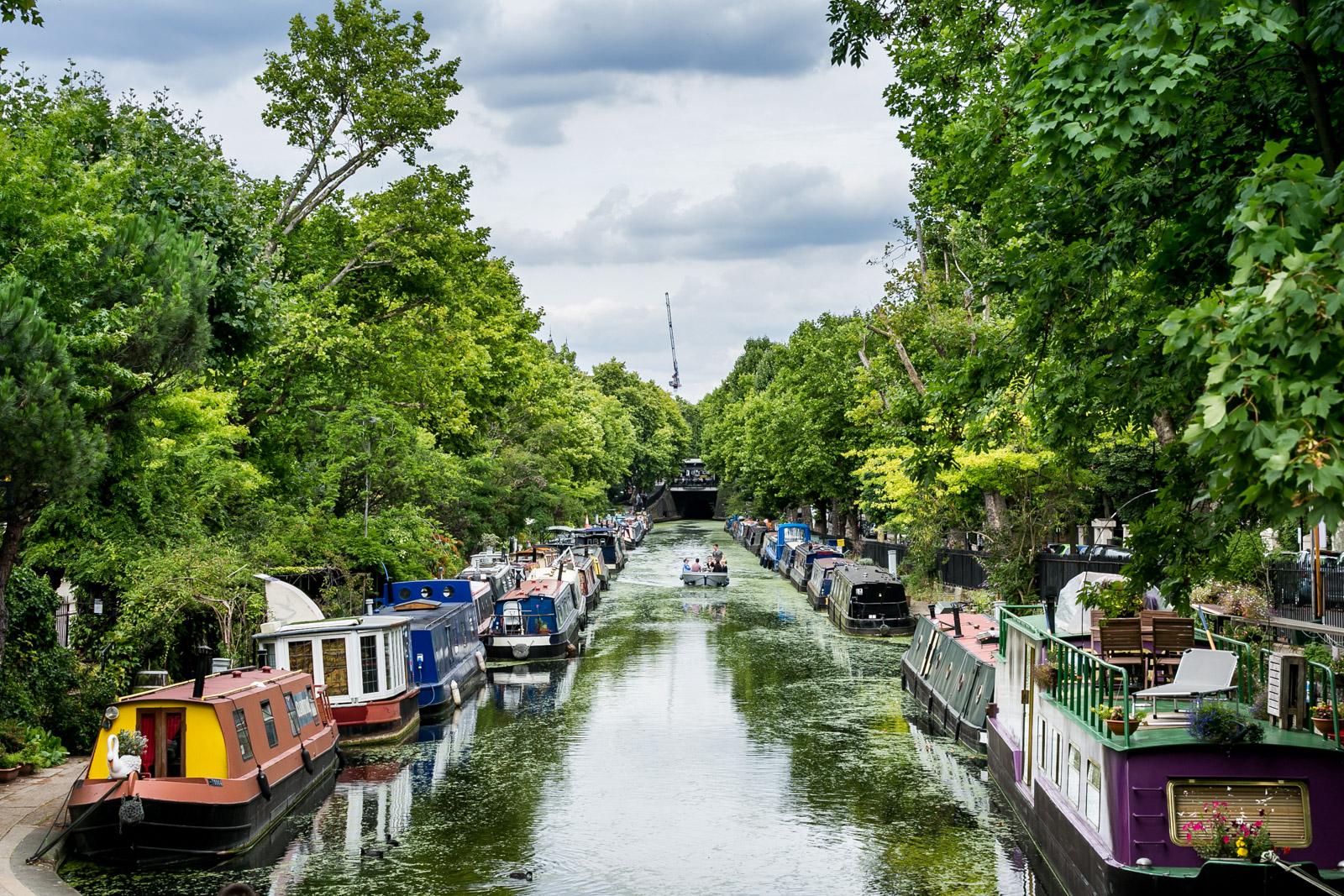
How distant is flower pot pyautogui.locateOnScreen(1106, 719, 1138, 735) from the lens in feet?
41.7

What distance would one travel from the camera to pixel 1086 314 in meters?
15.4

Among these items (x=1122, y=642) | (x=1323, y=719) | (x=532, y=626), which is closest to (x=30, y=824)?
(x=1122, y=642)

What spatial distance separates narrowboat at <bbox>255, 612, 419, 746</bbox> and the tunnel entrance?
125503 mm

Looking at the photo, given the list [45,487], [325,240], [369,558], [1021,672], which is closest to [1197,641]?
[1021,672]

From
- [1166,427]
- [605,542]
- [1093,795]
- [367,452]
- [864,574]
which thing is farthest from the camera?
[605,542]

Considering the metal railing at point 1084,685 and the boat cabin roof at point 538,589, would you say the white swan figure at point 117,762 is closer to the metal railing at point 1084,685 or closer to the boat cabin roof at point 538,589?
the metal railing at point 1084,685

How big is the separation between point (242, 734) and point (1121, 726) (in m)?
11.8

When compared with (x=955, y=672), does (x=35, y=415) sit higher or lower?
higher

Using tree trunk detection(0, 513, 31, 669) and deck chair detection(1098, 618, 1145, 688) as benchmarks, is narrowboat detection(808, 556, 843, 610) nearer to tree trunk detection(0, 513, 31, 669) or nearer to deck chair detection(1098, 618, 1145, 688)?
deck chair detection(1098, 618, 1145, 688)

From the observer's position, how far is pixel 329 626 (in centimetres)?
2481

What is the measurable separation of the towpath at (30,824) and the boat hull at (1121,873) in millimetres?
11222

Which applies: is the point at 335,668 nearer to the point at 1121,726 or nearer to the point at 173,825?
the point at 173,825

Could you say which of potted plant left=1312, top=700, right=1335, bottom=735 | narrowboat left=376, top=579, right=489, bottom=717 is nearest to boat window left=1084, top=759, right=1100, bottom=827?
potted plant left=1312, top=700, right=1335, bottom=735

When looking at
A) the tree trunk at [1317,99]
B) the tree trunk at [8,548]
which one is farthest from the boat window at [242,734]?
the tree trunk at [1317,99]
